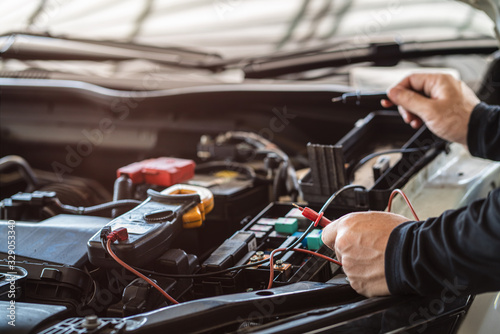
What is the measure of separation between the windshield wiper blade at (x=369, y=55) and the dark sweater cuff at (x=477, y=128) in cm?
61

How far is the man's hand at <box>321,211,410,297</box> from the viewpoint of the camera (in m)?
0.78

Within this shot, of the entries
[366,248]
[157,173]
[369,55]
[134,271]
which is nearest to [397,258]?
[366,248]

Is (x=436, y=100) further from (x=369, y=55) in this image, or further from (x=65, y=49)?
Answer: (x=65, y=49)

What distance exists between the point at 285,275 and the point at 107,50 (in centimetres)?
129

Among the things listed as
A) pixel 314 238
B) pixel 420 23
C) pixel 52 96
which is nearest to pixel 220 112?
pixel 52 96

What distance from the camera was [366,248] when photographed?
792mm

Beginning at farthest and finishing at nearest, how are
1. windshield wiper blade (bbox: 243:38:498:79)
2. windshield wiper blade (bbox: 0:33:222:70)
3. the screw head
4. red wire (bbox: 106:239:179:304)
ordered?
1. windshield wiper blade (bbox: 0:33:222:70)
2. windshield wiper blade (bbox: 243:38:498:79)
3. red wire (bbox: 106:239:179:304)
4. the screw head

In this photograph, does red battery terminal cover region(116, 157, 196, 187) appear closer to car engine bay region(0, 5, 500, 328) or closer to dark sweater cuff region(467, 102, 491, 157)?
car engine bay region(0, 5, 500, 328)

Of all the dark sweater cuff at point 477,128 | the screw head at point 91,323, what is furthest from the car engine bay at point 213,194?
the dark sweater cuff at point 477,128

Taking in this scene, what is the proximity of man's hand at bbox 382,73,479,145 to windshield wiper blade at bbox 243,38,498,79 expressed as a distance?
1.87ft

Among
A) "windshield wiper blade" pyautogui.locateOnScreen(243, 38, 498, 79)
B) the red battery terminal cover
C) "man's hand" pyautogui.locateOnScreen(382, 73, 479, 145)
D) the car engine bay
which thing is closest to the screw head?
the car engine bay

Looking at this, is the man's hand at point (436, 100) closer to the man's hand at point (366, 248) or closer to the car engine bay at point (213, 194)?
the car engine bay at point (213, 194)

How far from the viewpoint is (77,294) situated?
911 mm

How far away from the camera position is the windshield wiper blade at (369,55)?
1.72 m
